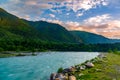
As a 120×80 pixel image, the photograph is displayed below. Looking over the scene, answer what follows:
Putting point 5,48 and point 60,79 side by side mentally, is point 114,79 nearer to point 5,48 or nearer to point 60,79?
point 60,79

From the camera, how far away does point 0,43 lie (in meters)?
196

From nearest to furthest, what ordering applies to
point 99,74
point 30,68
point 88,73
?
point 99,74 → point 88,73 → point 30,68

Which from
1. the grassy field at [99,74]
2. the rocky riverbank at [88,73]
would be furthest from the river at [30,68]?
the grassy field at [99,74]

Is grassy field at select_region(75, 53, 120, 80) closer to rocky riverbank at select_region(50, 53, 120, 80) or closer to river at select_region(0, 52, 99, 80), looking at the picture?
rocky riverbank at select_region(50, 53, 120, 80)

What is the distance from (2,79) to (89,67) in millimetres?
16237

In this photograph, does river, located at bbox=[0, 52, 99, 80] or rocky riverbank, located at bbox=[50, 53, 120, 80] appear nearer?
rocky riverbank, located at bbox=[50, 53, 120, 80]

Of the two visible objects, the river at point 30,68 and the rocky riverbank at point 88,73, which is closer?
the rocky riverbank at point 88,73

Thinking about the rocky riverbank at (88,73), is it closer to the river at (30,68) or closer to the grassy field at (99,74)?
the grassy field at (99,74)

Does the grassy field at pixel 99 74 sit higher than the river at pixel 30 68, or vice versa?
the grassy field at pixel 99 74

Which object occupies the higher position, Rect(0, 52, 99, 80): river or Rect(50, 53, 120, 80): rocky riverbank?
Rect(50, 53, 120, 80): rocky riverbank

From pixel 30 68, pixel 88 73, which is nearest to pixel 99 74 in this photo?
pixel 88 73

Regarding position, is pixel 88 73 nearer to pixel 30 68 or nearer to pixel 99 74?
pixel 99 74

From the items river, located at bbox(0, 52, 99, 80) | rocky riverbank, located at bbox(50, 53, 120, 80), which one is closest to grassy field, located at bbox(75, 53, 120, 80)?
rocky riverbank, located at bbox(50, 53, 120, 80)

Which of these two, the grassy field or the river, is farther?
the river
